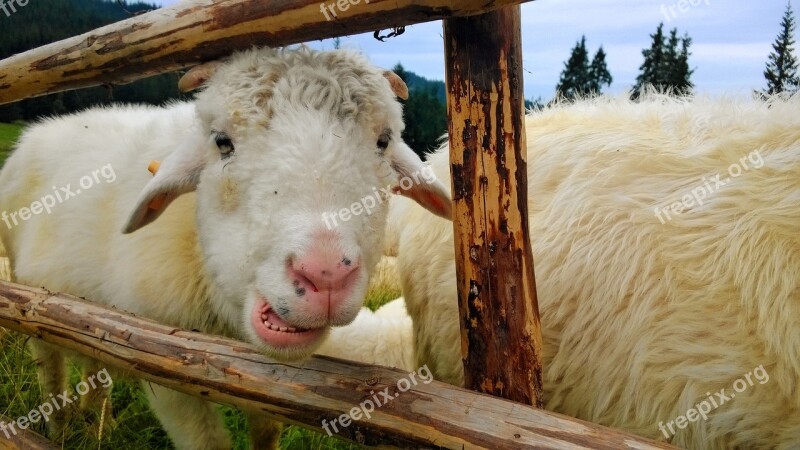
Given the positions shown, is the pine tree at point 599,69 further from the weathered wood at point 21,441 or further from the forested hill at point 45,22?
the weathered wood at point 21,441

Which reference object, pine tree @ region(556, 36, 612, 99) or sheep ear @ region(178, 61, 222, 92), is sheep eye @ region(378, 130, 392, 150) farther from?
pine tree @ region(556, 36, 612, 99)

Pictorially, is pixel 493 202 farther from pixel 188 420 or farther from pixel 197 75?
pixel 188 420

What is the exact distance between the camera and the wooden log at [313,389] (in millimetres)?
1541

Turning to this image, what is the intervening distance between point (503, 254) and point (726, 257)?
1005mm

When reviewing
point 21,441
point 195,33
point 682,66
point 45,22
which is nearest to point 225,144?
point 195,33

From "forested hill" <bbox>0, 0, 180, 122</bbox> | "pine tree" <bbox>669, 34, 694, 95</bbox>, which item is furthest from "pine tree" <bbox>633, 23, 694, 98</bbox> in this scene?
"forested hill" <bbox>0, 0, 180, 122</bbox>

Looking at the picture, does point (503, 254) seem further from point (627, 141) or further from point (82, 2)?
point (82, 2)

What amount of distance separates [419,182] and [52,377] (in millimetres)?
3055

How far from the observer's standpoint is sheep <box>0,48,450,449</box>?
1.63 m

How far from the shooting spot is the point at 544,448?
1458 millimetres

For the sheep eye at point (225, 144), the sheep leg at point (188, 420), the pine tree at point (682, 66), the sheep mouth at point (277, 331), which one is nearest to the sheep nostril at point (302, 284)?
the sheep mouth at point (277, 331)

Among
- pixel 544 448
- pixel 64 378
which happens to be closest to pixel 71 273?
pixel 64 378

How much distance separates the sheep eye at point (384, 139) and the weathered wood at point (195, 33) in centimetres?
43

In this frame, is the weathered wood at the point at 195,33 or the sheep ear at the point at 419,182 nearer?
the weathered wood at the point at 195,33
